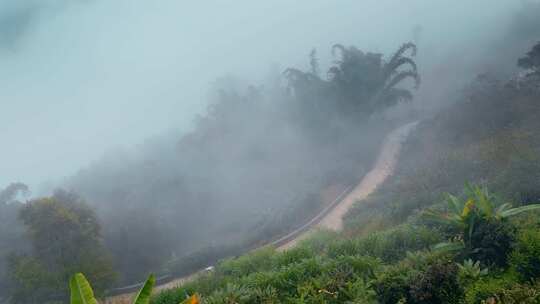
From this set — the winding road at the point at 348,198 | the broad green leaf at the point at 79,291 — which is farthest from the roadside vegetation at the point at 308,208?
the winding road at the point at 348,198

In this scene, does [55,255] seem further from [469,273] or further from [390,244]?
[469,273]

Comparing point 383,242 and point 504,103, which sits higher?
point 504,103

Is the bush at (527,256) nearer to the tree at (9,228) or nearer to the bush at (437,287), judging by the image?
the bush at (437,287)

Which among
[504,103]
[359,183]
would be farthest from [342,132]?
[504,103]

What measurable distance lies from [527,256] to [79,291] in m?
6.22

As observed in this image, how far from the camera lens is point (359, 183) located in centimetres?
2112

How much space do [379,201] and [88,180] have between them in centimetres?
2109

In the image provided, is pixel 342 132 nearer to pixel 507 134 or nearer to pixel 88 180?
pixel 507 134

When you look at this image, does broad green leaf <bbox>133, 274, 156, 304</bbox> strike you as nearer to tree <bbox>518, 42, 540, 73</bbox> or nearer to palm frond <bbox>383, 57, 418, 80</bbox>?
tree <bbox>518, 42, 540, 73</bbox>

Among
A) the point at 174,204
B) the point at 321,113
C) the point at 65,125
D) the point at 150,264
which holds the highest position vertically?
the point at 65,125

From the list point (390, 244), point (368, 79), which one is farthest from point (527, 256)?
point (368, 79)

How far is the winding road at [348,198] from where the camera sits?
16.3 meters

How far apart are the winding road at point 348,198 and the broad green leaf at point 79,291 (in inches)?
340

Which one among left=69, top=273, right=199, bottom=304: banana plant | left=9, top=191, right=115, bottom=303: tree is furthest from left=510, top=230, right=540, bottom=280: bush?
left=9, top=191, right=115, bottom=303: tree
